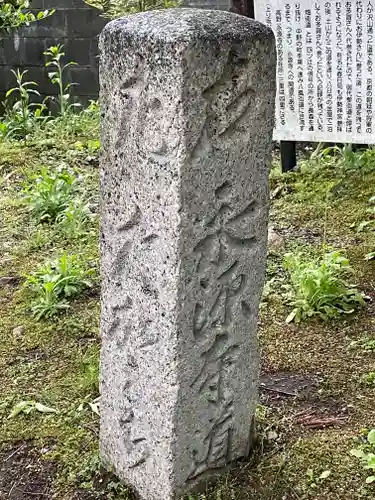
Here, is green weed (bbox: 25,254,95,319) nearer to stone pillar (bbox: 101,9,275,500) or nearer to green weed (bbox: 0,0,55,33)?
stone pillar (bbox: 101,9,275,500)

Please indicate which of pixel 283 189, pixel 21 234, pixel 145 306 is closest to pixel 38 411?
pixel 145 306

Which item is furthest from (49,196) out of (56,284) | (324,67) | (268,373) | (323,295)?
(268,373)

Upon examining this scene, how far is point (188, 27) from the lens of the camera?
1806 millimetres

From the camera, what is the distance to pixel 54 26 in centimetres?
828

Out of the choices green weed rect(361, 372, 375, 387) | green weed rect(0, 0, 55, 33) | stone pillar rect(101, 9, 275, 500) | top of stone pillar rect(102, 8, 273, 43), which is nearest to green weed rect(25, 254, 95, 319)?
stone pillar rect(101, 9, 275, 500)

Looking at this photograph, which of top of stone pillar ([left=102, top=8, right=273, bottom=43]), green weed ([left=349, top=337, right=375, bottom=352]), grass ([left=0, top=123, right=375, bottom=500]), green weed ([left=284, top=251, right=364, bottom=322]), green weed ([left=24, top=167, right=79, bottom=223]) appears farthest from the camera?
green weed ([left=24, top=167, right=79, bottom=223])

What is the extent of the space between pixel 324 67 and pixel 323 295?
1998mm

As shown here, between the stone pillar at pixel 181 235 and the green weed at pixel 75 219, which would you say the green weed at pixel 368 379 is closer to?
the stone pillar at pixel 181 235

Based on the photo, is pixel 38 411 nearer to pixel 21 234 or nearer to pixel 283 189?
pixel 21 234

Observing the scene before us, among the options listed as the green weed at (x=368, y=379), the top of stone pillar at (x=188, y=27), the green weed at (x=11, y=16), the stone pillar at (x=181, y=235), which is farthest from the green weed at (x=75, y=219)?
the top of stone pillar at (x=188, y=27)

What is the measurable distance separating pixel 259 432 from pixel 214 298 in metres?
0.72

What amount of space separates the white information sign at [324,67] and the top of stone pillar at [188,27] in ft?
9.73

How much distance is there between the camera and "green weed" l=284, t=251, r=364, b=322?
11.2 ft

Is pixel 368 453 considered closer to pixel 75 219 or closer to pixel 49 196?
pixel 75 219
